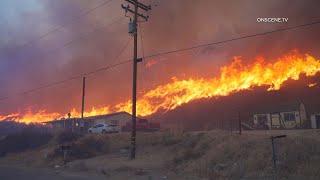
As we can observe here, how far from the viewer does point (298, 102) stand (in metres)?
49.9

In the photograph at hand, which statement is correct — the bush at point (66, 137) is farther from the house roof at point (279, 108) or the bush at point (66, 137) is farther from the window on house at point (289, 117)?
the window on house at point (289, 117)

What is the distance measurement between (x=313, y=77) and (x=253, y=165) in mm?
42507

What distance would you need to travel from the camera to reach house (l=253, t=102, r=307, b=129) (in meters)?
48.6

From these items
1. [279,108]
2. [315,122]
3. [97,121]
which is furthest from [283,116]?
[97,121]

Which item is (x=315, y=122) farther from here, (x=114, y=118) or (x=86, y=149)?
(x=114, y=118)

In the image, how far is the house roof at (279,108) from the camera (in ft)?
163

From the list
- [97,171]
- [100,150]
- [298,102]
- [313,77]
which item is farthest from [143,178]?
[313,77]

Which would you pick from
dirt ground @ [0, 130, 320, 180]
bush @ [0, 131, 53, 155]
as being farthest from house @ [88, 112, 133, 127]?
dirt ground @ [0, 130, 320, 180]

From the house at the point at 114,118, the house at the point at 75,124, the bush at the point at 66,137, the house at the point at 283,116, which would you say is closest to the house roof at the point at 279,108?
the house at the point at 283,116

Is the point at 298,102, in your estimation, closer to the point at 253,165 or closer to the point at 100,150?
the point at 100,150

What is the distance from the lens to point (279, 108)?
169 ft

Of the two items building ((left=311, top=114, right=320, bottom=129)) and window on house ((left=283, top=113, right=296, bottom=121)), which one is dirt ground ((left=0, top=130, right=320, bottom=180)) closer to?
building ((left=311, top=114, right=320, bottom=129))

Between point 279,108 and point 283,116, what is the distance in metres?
1.56

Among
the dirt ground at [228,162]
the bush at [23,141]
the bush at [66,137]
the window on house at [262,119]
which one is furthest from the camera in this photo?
the window on house at [262,119]
